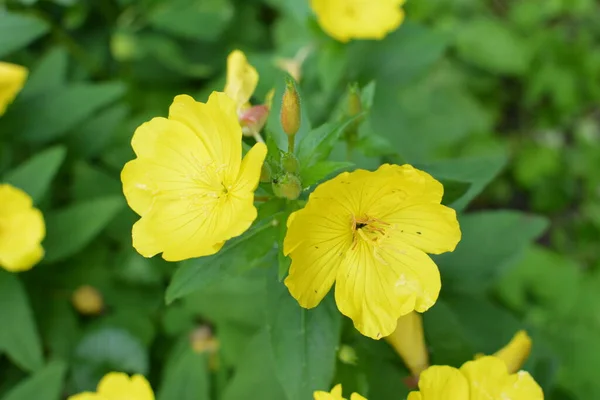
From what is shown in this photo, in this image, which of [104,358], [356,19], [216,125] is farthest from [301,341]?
[356,19]

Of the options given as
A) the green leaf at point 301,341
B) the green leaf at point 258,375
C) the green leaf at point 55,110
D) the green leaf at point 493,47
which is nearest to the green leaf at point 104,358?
the green leaf at point 258,375

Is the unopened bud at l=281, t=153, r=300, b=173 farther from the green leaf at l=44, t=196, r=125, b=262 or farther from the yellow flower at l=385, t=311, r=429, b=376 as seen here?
the green leaf at l=44, t=196, r=125, b=262

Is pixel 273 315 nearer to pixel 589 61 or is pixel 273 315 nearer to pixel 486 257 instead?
pixel 486 257

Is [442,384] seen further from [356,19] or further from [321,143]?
[356,19]

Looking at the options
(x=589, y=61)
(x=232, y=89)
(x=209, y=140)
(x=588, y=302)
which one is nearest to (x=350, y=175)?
(x=209, y=140)

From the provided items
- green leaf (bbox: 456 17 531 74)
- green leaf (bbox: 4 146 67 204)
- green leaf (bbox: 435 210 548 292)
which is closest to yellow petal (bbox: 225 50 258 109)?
green leaf (bbox: 435 210 548 292)

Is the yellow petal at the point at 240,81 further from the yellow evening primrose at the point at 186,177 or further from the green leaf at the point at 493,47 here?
the green leaf at the point at 493,47
